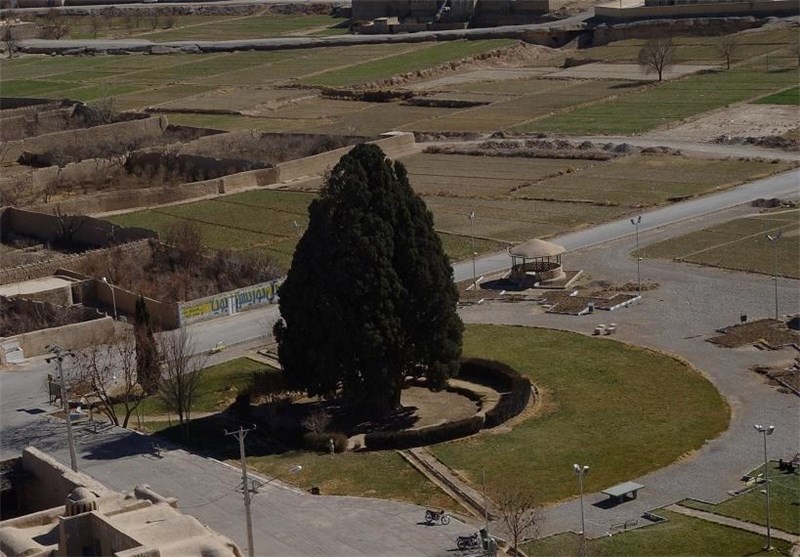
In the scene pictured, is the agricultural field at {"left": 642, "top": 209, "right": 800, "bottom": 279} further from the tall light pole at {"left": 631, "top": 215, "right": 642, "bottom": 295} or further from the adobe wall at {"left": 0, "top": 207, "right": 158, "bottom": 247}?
the adobe wall at {"left": 0, "top": 207, "right": 158, "bottom": 247}

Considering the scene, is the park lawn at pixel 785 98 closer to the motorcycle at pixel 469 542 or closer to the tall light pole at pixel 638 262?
the tall light pole at pixel 638 262

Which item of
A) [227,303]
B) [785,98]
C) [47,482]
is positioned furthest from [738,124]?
[47,482]

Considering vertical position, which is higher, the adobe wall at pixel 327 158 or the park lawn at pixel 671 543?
the adobe wall at pixel 327 158

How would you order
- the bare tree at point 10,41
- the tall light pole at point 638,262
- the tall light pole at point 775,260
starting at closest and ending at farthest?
1. the tall light pole at point 775,260
2. the tall light pole at point 638,262
3. the bare tree at point 10,41

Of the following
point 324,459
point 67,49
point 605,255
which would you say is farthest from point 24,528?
point 67,49

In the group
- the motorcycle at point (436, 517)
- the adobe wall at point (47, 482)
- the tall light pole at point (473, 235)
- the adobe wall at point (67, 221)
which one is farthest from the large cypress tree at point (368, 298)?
the adobe wall at point (67, 221)

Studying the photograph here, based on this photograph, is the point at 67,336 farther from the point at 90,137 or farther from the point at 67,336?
the point at 90,137

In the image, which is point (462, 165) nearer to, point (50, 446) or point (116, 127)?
point (116, 127)
